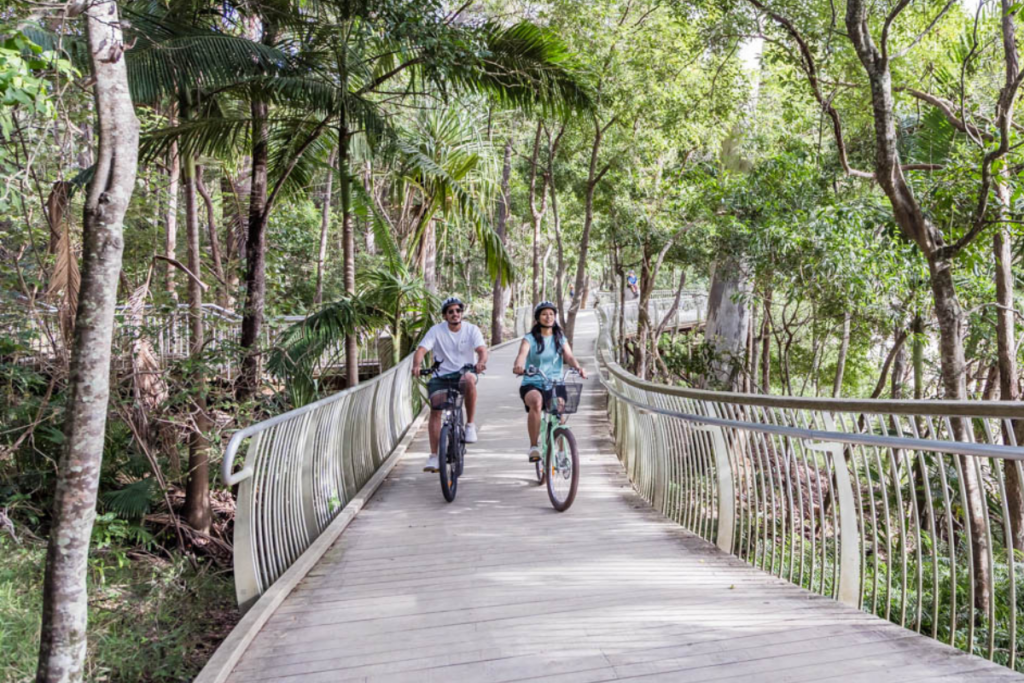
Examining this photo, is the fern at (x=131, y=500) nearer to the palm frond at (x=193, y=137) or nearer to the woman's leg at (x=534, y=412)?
the palm frond at (x=193, y=137)

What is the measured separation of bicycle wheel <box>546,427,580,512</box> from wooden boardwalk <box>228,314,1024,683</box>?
0.15 m

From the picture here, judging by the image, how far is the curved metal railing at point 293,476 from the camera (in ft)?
14.8

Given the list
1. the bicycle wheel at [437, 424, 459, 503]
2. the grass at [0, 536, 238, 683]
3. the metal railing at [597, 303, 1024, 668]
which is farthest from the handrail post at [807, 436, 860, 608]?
the grass at [0, 536, 238, 683]

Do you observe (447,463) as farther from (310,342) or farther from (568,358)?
(310,342)

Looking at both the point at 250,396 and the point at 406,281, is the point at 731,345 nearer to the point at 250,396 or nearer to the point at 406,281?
the point at 406,281

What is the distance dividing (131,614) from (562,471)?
3662 millimetres

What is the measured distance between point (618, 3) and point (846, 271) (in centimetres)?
752

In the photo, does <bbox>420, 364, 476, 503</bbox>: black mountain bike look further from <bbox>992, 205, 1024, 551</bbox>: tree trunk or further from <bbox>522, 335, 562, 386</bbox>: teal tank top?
<bbox>992, 205, 1024, 551</bbox>: tree trunk

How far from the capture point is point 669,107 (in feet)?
51.5

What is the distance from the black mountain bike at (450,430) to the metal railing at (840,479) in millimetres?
1735

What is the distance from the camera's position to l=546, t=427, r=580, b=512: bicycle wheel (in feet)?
21.7

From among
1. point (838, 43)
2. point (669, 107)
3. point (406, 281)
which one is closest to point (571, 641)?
point (406, 281)

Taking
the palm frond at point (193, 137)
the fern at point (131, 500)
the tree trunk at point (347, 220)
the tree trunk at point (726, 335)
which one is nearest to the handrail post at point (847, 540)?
the fern at point (131, 500)

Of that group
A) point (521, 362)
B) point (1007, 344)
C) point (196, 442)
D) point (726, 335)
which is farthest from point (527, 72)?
point (726, 335)
